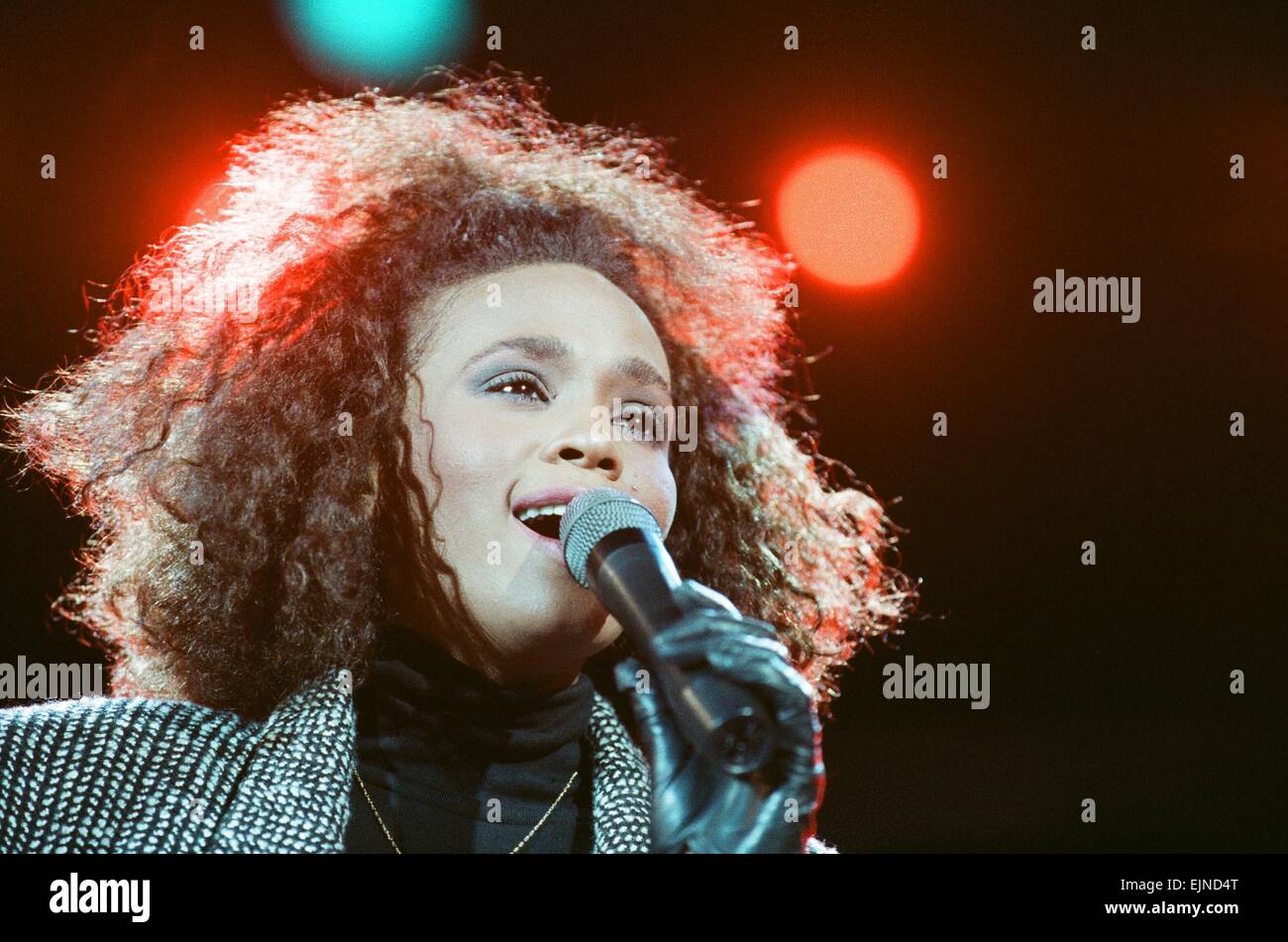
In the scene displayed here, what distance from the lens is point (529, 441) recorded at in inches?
74.0

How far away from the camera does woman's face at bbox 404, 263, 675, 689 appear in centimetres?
185

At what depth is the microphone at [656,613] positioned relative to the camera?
117 cm

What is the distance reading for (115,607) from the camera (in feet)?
7.39

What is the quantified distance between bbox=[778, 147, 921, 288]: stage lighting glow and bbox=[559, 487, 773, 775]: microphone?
1.53 m

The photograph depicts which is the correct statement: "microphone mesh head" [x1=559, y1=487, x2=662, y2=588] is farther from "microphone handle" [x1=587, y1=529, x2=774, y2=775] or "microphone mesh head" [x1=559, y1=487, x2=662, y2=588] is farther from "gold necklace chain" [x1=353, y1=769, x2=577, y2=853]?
"gold necklace chain" [x1=353, y1=769, x2=577, y2=853]

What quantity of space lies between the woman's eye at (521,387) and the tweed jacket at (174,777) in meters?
0.52

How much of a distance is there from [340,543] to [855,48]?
162cm

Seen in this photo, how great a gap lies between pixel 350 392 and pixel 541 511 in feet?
1.51

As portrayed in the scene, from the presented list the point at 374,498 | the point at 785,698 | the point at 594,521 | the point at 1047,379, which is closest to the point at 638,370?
the point at 374,498

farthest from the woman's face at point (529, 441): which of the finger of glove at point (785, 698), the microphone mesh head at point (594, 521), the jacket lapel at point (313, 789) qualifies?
the finger of glove at point (785, 698)

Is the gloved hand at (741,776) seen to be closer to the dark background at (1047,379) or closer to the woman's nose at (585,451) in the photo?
the woman's nose at (585,451)

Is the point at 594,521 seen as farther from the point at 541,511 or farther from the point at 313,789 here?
the point at 313,789

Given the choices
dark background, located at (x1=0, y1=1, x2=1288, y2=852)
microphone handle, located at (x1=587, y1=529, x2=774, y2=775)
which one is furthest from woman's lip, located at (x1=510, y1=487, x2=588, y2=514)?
dark background, located at (x1=0, y1=1, x2=1288, y2=852)
